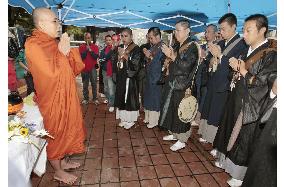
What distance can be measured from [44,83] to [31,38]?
61 centimetres

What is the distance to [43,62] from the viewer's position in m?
3.04

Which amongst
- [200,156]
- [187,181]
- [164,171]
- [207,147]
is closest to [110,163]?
[164,171]

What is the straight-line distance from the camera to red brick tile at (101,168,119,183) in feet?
12.1

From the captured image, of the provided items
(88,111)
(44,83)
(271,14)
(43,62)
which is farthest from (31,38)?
(271,14)

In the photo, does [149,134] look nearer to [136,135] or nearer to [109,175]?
[136,135]

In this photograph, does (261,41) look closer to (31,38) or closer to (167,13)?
(31,38)

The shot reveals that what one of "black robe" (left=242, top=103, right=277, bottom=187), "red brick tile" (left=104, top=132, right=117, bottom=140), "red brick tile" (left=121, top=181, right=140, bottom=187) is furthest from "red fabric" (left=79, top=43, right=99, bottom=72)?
"black robe" (left=242, top=103, right=277, bottom=187)

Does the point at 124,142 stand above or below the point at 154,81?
below

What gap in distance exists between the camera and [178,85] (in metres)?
4.54

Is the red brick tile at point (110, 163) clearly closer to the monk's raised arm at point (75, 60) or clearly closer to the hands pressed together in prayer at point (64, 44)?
the monk's raised arm at point (75, 60)

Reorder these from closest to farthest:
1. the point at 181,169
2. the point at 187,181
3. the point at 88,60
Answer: the point at 187,181
the point at 181,169
the point at 88,60

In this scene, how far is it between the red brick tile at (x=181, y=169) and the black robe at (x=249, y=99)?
31.9 inches

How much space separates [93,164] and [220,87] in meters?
2.71

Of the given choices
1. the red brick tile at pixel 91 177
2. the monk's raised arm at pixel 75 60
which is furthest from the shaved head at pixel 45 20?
the red brick tile at pixel 91 177
